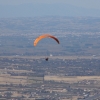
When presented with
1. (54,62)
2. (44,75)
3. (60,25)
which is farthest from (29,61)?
(60,25)

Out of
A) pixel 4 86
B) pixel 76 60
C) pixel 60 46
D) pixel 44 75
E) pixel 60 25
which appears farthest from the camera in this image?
pixel 60 25

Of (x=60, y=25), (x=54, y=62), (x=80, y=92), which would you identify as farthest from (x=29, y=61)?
(x=60, y=25)

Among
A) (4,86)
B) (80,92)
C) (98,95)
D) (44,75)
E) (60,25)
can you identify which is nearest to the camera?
(98,95)

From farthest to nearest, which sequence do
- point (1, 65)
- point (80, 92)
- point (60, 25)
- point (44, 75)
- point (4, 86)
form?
point (60, 25) → point (1, 65) → point (44, 75) → point (4, 86) → point (80, 92)

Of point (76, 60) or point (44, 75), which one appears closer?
point (44, 75)

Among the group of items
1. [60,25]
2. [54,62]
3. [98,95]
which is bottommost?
[98,95]

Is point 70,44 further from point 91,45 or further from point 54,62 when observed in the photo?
point 54,62

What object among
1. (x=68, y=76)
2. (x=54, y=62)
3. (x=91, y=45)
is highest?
(x=91, y=45)

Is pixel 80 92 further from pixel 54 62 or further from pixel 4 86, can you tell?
pixel 54 62

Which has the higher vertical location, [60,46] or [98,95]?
[60,46]
